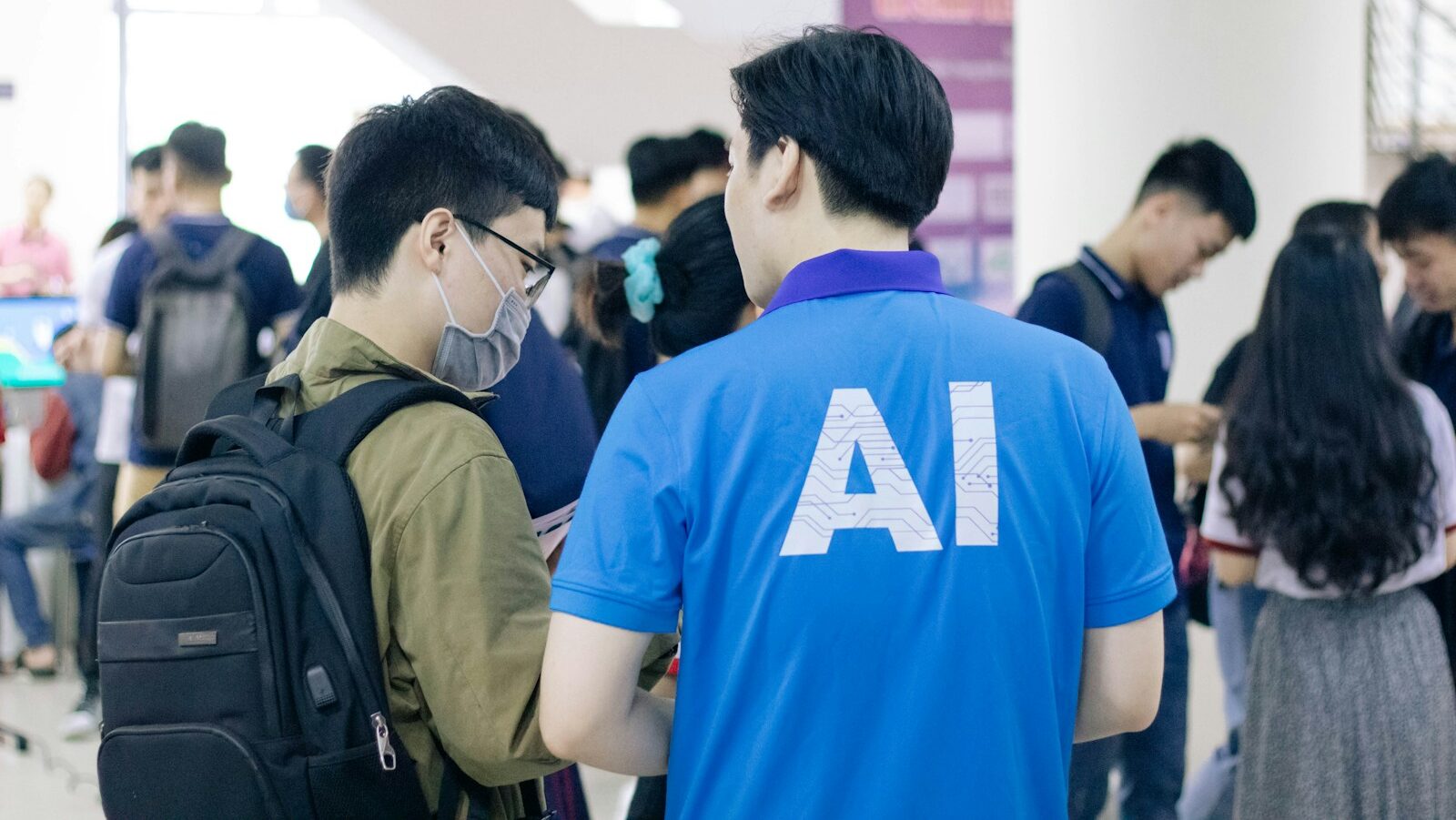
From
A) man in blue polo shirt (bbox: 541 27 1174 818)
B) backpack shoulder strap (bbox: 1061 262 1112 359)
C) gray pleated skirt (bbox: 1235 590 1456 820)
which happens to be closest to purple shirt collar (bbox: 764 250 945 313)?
man in blue polo shirt (bbox: 541 27 1174 818)

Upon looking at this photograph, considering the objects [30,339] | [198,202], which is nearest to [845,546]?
[198,202]

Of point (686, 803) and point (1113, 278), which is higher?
point (1113, 278)

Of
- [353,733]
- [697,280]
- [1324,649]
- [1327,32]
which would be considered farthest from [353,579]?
[1327,32]

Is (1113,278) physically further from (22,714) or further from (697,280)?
(22,714)

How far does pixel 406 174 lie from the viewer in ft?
4.34

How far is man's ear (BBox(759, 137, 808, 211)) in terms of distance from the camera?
1.11 m

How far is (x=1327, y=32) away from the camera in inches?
173

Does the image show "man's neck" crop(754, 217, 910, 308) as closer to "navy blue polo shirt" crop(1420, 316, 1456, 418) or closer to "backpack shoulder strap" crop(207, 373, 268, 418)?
"backpack shoulder strap" crop(207, 373, 268, 418)

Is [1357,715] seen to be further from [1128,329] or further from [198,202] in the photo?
[198,202]

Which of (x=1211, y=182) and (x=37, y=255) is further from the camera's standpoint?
(x=37, y=255)

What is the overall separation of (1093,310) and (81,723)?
11.6 feet

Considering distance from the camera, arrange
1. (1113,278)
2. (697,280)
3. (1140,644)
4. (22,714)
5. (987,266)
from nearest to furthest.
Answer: (1140,644)
(697,280)
(1113,278)
(22,714)
(987,266)

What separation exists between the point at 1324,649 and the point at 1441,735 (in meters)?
0.22

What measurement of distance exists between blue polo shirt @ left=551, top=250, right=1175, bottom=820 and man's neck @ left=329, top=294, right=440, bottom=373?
1.13 feet
